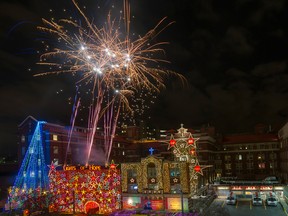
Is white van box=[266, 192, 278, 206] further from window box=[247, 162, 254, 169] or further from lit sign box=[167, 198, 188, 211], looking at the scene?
window box=[247, 162, 254, 169]

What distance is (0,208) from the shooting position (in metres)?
52.2

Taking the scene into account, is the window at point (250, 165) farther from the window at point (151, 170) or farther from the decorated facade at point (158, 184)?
the window at point (151, 170)

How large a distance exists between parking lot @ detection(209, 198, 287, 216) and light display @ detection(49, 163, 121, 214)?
14.3 metres

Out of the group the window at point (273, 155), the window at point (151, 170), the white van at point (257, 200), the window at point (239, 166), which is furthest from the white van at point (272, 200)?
the window at point (239, 166)

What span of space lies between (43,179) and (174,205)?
33.3m

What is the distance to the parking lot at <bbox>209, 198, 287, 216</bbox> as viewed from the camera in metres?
43.6

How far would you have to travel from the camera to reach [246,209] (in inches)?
1848

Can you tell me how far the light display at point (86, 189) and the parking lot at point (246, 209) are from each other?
1433cm

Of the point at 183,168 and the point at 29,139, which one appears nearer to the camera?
the point at 183,168

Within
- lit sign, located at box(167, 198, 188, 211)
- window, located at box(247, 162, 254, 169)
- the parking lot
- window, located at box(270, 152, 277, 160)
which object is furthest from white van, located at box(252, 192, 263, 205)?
window, located at box(247, 162, 254, 169)

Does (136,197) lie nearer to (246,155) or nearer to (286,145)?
(286,145)

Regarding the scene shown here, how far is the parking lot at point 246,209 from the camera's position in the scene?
43625 millimetres

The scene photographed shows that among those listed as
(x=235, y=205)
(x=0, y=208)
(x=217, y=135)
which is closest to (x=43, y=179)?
(x=0, y=208)

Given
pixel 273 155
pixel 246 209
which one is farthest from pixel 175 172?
pixel 273 155
